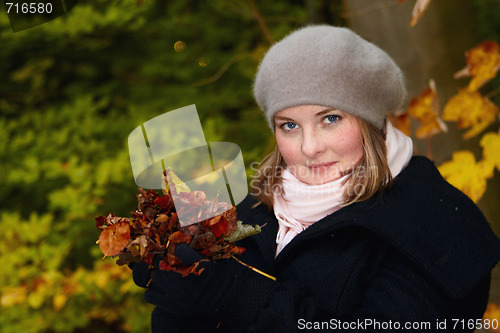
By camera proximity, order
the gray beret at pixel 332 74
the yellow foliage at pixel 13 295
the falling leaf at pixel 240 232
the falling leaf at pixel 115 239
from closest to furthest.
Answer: the falling leaf at pixel 115 239 < the falling leaf at pixel 240 232 < the gray beret at pixel 332 74 < the yellow foliage at pixel 13 295

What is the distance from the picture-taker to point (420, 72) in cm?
211

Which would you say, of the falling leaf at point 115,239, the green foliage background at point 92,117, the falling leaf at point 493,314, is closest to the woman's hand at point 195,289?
the falling leaf at point 115,239

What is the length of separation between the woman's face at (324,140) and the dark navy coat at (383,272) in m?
0.14

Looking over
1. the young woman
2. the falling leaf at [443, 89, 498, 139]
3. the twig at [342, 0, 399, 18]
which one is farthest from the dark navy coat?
the twig at [342, 0, 399, 18]

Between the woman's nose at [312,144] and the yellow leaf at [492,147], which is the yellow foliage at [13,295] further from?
the yellow leaf at [492,147]

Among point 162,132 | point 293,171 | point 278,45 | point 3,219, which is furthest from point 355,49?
point 3,219

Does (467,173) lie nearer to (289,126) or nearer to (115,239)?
(289,126)

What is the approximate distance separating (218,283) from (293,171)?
0.52m

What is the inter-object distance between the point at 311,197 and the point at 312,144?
0.19 meters

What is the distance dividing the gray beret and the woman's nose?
4.3 inches

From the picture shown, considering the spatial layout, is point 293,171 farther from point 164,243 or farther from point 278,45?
point 164,243

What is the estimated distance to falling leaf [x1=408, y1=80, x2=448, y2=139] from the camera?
2045 millimetres

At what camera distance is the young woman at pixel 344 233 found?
1.28 meters

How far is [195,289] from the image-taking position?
3.96 ft
